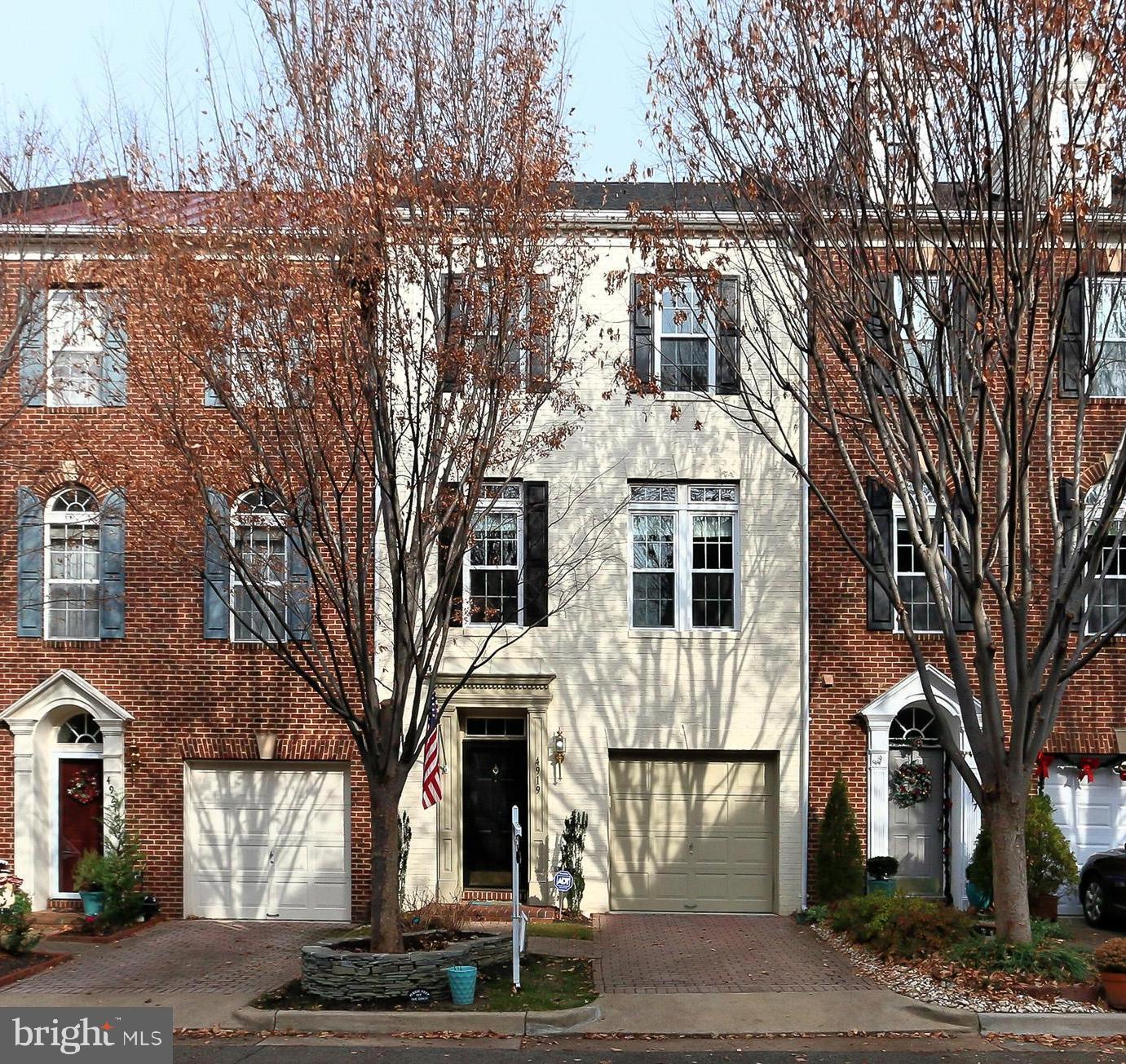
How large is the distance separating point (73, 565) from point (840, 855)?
10752mm

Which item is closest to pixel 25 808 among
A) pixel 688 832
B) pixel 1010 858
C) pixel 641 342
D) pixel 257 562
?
pixel 257 562

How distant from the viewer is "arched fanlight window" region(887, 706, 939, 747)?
55.1 feet

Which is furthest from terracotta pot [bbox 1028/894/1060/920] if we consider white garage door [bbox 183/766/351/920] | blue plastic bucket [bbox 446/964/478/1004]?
white garage door [bbox 183/766/351/920]

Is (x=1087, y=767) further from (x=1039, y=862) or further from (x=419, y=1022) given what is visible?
(x=419, y=1022)

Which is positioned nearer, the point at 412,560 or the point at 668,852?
the point at 412,560

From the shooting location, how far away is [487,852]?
653 inches

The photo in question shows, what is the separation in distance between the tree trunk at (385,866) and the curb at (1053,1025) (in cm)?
538

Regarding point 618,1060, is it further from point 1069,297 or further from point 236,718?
point 1069,297

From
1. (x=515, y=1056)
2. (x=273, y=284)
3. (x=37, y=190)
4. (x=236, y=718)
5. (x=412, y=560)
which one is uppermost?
(x=37, y=190)

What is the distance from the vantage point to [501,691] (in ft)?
53.9

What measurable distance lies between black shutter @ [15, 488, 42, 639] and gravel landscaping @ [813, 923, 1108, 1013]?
11.2 meters

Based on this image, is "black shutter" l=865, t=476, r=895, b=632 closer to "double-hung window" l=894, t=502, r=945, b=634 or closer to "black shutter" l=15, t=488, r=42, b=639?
"double-hung window" l=894, t=502, r=945, b=634

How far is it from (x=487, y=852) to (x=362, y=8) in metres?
10.4

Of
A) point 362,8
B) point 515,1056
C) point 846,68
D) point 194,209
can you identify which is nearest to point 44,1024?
point 515,1056
